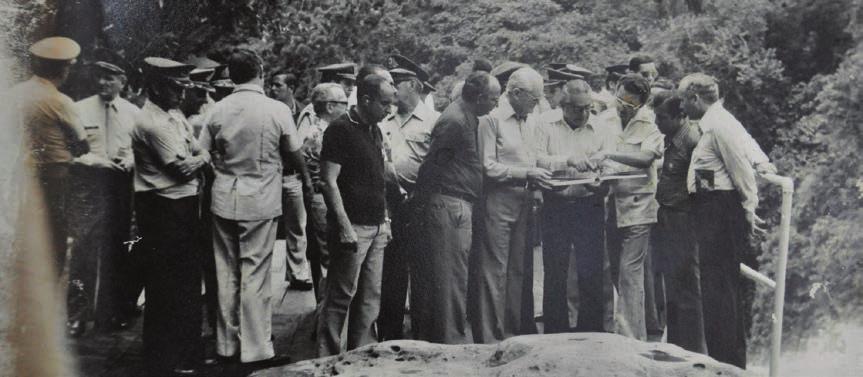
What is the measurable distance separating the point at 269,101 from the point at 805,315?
9.02 ft

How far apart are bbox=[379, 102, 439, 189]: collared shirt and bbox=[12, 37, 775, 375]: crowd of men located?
0.03 feet

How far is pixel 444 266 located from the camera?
6.14 metres

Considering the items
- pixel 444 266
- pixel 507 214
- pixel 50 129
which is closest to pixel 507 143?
pixel 507 214

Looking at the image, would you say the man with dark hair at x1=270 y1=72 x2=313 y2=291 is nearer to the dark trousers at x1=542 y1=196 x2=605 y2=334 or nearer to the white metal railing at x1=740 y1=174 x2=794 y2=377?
the dark trousers at x1=542 y1=196 x2=605 y2=334

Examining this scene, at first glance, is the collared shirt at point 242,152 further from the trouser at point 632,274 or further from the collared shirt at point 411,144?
the trouser at point 632,274

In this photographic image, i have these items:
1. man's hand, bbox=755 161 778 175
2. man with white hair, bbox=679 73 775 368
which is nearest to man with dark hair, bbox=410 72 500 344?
man with white hair, bbox=679 73 775 368

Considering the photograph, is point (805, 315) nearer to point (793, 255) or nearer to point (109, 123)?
point (793, 255)

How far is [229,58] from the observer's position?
609 centimetres

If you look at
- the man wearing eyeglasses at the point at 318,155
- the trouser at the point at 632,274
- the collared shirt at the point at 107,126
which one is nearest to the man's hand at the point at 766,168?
the trouser at the point at 632,274

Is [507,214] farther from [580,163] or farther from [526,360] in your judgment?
[526,360]

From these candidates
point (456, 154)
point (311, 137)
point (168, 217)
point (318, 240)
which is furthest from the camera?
point (318, 240)

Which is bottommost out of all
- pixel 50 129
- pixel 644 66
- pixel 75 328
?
pixel 75 328

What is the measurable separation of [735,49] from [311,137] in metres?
2.24

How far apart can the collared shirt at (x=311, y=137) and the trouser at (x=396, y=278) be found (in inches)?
23.7
